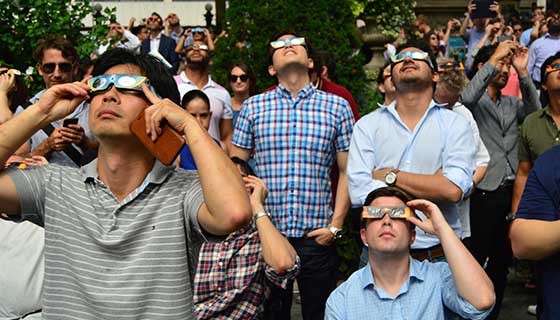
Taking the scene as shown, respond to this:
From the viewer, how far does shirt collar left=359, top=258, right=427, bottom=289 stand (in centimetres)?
479

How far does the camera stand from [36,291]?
15.8 feet

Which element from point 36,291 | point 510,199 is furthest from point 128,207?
point 510,199

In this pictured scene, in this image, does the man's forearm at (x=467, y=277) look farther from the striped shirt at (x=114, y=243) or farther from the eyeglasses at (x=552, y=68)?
the eyeglasses at (x=552, y=68)

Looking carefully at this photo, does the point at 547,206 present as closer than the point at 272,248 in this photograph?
Yes

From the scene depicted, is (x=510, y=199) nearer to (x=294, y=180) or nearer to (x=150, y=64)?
(x=294, y=180)

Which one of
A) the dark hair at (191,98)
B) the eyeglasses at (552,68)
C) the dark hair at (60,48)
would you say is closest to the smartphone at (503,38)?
the eyeglasses at (552,68)

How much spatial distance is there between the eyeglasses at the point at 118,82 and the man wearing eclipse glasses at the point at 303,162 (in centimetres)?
302

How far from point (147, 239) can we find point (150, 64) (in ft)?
2.30

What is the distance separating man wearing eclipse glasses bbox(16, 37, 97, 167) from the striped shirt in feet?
5.91

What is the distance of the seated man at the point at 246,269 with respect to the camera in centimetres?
518

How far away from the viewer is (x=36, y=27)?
8.93 m

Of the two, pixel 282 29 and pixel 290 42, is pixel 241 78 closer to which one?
pixel 282 29

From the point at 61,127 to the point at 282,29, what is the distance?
3854 mm

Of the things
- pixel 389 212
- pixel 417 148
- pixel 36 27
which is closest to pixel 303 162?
pixel 417 148
